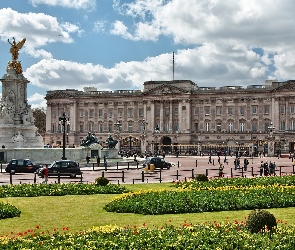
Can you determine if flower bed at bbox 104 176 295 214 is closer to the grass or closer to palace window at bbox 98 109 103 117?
the grass

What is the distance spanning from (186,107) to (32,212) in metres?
101

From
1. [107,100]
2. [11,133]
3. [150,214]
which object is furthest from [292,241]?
[107,100]

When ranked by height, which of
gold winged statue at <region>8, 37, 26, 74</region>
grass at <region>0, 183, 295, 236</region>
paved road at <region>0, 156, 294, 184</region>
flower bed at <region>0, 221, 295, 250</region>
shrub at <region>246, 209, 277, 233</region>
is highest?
gold winged statue at <region>8, 37, 26, 74</region>

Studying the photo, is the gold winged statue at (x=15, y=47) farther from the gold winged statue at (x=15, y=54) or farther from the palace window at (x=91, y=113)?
the palace window at (x=91, y=113)

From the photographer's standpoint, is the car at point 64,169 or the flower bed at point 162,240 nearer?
the flower bed at point 162,240

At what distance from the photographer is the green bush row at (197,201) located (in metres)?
18.8

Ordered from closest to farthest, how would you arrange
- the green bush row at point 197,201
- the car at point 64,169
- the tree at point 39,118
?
the green bush row at point 197,201, the car at point 64,169, the tree at point 39,118

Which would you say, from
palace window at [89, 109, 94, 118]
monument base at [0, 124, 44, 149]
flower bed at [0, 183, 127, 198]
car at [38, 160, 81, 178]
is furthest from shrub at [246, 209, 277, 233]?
palace window at [89, 109, 94, 118]

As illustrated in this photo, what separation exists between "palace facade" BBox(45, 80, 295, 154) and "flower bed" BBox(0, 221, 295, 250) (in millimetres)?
93764

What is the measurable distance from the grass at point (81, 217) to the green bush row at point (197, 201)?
52 centimetres

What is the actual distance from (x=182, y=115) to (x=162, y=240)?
107606mm

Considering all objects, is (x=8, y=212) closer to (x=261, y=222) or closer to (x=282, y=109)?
(x=261, y=222)

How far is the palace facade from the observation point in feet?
365

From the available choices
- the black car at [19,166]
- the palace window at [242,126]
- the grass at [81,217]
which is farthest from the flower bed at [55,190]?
the palace window at [242,126]
